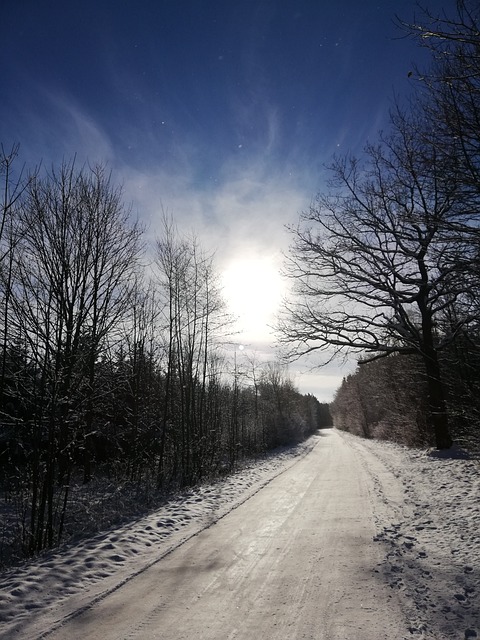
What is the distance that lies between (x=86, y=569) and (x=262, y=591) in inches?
103

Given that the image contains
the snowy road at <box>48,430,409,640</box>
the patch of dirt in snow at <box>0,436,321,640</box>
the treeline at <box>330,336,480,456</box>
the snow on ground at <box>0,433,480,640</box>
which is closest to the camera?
the snowy road at <box>48,430,409,640</box>

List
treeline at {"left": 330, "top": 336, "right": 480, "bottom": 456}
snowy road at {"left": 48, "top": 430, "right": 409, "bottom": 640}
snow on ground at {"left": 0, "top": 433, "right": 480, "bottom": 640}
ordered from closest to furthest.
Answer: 1. snowy road at {"left": 48, "top": 430, "right": 409, "bottom": 640}
2. snow on ground at {"left": 0, "top": 433, "right": 480, "bottom": 640}
3. treeline at {"left": 330, "top": 336, "right": 480, "bottom": 456}

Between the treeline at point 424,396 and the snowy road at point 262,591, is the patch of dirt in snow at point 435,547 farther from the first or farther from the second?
the treeline at point 424,396

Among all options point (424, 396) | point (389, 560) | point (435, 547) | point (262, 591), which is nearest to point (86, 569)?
point (262, 591)

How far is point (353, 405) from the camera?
183ft

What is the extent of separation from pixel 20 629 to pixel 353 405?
5619cm

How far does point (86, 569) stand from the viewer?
17.2 ft

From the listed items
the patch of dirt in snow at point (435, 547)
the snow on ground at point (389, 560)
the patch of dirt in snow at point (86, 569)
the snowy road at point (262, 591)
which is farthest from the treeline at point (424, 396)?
the patch of dirt in snow at point (86, 569)

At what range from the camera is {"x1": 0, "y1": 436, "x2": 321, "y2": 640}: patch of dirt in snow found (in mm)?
3992

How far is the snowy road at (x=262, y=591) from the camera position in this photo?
3457 millimetres

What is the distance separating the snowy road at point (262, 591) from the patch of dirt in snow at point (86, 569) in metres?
0.27

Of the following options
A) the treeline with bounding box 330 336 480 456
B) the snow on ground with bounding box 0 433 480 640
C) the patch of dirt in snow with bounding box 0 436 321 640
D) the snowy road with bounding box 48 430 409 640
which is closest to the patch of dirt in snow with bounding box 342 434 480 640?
the snow on ground with bounding box 0 433 480 640

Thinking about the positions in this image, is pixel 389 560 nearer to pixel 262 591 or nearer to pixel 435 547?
pixel 435 547

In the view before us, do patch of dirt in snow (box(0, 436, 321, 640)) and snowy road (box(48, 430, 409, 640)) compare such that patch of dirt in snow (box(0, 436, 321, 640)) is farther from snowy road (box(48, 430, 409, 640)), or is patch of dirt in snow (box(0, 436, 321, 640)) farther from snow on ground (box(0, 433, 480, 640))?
snowy road (box(48, 430, 409, 640))
